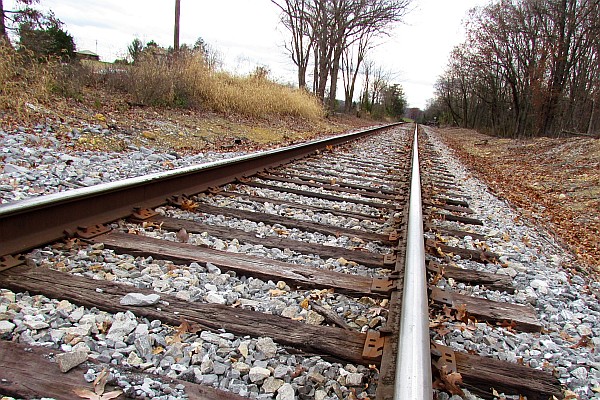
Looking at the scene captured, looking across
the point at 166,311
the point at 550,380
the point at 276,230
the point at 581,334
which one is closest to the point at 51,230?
the point at 166,311

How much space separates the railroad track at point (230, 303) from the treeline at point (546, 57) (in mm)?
20007

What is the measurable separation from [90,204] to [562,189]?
780 centimetres

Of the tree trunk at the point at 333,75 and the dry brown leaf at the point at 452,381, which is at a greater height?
the tree trunk at the point at 333,75

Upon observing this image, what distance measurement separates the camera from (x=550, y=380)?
163 cm

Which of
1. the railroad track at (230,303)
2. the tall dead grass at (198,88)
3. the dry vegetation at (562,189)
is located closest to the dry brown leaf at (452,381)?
the railroad track at (230,303)

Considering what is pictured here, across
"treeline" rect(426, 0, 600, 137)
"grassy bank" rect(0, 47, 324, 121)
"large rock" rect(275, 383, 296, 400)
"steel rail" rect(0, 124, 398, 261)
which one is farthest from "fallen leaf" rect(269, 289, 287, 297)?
"treeline" rect(426, 0, 600, 137)

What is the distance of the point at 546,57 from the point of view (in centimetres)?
2386

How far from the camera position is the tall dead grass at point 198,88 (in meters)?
9.80

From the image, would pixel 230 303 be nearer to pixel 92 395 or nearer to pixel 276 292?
pixel 276 292

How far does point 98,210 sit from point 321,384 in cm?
207

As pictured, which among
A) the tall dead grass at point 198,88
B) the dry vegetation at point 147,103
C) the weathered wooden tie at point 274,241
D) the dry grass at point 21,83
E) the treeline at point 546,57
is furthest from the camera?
the treeline at point 546,57

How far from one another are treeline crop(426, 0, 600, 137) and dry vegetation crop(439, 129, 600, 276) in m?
8.42

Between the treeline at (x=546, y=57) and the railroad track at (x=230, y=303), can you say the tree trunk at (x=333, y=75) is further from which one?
the railroad track at (x=230, y=303)

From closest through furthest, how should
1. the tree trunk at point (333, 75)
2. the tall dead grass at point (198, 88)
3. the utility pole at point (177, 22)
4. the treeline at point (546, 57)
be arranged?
the tall dead grass at point (198, 88)
the utility pole at point (177, 22)
the treeline at point (546, 57)
the tree trunk at point (333, 75)
